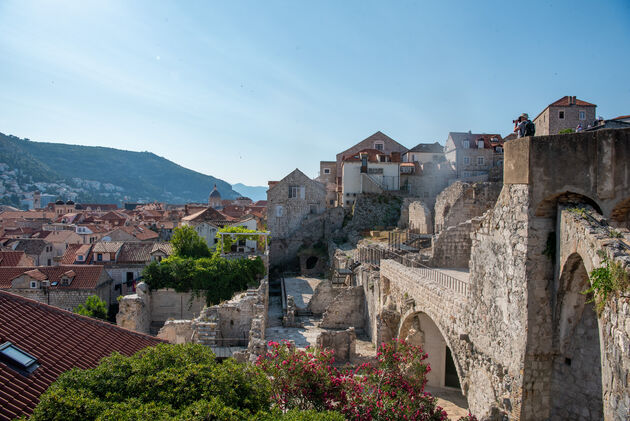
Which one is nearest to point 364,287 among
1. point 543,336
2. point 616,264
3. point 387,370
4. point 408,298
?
point 408,298

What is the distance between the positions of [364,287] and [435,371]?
24.5 feet

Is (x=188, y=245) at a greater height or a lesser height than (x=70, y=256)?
greater

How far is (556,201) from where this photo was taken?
786 centimetres

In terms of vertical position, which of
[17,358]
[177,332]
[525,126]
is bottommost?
[177,332]

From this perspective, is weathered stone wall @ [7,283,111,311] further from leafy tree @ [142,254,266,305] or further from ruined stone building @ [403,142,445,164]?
ruined stone building @ [403,142,445,164]

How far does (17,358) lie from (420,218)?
94.1 ft

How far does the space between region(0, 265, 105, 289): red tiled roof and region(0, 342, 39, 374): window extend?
89.4ft

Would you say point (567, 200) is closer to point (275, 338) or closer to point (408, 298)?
point (408, 298)

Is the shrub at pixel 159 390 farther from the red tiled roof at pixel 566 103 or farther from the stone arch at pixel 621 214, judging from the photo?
the red tiled roof at pixel 566 103

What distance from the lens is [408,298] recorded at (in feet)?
53.6

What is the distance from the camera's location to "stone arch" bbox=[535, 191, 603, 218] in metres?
7.62

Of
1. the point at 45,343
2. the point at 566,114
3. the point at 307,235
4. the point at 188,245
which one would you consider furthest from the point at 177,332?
the point at 566,114

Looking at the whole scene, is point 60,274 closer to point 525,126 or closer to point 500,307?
point 500,307

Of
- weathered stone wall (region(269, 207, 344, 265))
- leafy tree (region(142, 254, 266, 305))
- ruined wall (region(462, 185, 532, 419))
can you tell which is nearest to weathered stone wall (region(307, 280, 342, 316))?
leafy tree (region(142, 254, 266, 305))
